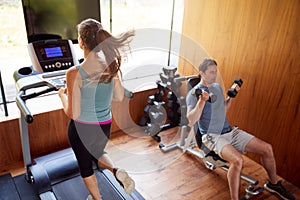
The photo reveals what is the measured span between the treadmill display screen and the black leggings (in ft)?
2.22

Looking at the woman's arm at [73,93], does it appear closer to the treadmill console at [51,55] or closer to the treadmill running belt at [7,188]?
the treadmill console at [51,55]

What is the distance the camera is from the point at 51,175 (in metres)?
2.21

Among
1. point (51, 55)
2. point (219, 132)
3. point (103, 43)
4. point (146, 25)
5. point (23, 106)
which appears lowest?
point (219, 132)

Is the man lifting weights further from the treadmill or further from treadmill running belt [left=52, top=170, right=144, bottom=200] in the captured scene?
treadmill running belt [left=52, top=170, right=144, bottom=200]

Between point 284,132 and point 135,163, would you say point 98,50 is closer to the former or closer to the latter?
point 135,163

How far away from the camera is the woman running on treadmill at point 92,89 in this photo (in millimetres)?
1445

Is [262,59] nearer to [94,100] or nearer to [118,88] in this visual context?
[118,88]

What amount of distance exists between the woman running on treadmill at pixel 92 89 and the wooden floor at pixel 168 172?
2.27ft

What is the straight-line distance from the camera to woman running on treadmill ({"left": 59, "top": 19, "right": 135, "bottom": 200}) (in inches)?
56.9

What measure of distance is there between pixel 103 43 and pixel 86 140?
596 mm

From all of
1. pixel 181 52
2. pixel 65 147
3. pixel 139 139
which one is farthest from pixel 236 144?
pixel 65 147

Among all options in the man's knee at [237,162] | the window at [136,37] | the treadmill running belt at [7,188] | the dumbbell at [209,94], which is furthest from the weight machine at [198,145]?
the treadmill running belt at [7,188]

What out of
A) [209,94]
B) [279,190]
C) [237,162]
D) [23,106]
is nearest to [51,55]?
[23,106]

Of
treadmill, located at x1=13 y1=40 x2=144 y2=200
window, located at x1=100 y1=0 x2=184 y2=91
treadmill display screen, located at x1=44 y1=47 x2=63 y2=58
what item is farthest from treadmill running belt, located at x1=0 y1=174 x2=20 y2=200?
window, located at x1=100 y1=0 x2=184 y2=91
